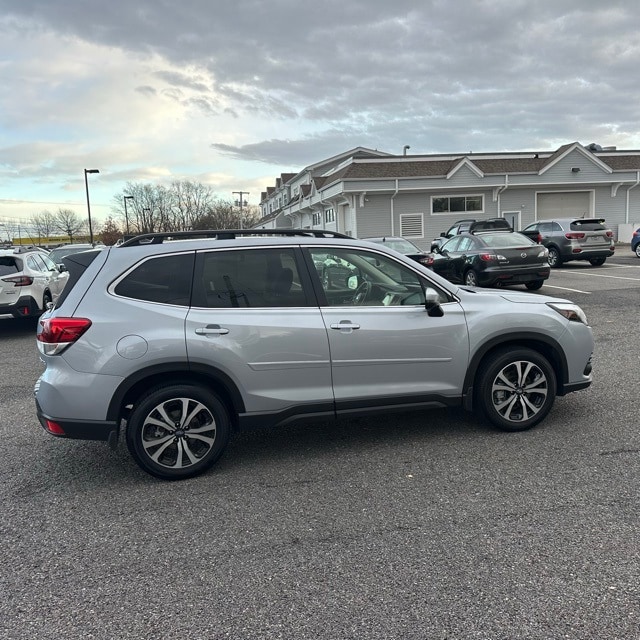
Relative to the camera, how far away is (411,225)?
98.4 ft

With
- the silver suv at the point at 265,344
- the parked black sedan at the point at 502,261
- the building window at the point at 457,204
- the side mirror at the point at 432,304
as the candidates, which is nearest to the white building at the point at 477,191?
the building window at the point at 457,204

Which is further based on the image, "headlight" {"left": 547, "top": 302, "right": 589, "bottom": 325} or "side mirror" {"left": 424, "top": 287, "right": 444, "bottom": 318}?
"headlight" {"left": 547, "top": 302, "right": 589, "bottom": 325}

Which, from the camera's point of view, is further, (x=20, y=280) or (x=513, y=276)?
(x=513, y=276)

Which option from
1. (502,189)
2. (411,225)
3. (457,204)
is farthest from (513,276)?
(502,189)

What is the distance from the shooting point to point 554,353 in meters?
4.48

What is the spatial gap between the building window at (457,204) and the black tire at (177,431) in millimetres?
28213

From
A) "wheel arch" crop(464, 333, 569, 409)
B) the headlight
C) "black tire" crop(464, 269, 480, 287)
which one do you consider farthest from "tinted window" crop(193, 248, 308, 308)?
"black tire" crop(464, 269, 480, 287)

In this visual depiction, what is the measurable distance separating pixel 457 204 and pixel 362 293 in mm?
28141

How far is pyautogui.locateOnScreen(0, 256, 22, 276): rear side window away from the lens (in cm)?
941

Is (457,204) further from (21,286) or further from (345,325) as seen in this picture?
(345,325)

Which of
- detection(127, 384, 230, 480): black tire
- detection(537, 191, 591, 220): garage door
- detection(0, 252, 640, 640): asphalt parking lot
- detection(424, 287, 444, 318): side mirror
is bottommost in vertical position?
detection(0, 252, 640, 640): asphalt parking lot

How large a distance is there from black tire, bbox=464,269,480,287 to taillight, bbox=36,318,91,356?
10.3m

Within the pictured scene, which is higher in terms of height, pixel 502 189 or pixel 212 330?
pixel 502 189

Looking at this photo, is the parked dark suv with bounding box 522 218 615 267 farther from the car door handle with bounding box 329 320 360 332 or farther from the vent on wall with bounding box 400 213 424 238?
the car door handle with bounding box 329 320 360 332
